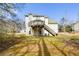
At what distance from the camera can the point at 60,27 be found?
415 cm

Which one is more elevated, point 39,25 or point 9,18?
point 9,18

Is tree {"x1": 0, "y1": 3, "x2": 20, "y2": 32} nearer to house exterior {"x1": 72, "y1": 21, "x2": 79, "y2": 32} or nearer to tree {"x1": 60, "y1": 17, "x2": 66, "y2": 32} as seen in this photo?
tree {"x1": 60, "y1": 17, "x2": 66, "y2": 32}

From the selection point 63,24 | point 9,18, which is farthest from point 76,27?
point 9,18

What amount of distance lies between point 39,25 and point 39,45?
374mm

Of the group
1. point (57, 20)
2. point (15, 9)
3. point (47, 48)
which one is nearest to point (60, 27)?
point (57, 20)

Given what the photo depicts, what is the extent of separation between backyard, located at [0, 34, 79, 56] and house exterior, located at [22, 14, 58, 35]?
3.7 inches

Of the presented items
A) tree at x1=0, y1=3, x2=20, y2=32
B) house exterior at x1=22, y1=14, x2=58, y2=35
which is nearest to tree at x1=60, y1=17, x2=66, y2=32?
house exterior at x1=22, y1=14, x2=58, y2=35

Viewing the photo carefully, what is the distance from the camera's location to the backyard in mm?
4059

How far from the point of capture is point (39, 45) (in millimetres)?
4109

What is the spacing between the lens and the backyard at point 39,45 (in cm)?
406

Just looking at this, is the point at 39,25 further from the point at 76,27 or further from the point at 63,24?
the point at 76,27

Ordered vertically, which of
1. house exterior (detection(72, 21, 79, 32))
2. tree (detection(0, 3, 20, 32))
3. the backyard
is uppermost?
tree (detection(0, 3, 20, 32))

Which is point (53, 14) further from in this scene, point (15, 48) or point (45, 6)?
point (15, 48)

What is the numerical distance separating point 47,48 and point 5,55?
2.55 feet
